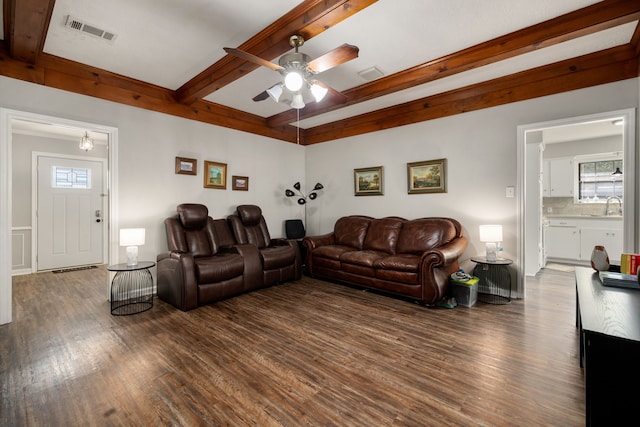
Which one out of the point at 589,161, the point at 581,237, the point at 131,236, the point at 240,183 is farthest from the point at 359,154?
the point at 589,161

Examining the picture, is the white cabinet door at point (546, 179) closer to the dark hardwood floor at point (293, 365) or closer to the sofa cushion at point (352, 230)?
the dark hardwood floor at point (293, 365)

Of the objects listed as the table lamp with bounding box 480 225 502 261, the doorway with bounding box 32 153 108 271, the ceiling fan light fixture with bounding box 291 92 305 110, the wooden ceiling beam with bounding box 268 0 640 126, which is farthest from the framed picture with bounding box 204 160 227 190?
the table lamp with bounding box 480 225 502 261

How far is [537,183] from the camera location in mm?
4469

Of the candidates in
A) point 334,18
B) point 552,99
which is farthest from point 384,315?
point 552,99

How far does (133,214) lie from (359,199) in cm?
→ 349

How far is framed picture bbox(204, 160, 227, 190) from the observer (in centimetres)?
442

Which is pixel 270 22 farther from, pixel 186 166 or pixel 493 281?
pixel 493 281

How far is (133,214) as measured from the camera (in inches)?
144

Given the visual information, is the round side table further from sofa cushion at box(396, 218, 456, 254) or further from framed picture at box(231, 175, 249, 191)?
framed picture at box(231, 175, 249, 191)

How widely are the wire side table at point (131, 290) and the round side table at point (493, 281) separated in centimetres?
398

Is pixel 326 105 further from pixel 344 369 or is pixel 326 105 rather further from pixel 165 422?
pixel 165 422

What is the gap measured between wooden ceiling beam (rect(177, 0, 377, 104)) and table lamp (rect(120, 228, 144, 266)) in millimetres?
1903

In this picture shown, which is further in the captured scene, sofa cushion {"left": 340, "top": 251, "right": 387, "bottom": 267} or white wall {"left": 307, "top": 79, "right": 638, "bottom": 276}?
sofa cushion {"left": 340, "top": 251, "right": 387, "bottom": 267}

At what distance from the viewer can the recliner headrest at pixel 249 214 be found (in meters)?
4.58
